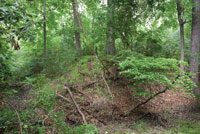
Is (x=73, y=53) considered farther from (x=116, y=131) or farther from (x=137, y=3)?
(x=116, y=131)

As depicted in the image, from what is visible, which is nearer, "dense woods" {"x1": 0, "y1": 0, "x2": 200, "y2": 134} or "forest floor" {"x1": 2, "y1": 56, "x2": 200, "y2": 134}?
"dense woods" {"x1": 0, "y1": 0, "x2": 200, "y2": 134}

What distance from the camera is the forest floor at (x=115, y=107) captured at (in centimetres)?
377

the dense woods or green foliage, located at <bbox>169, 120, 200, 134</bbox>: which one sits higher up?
the dense woods

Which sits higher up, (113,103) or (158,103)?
(113,103)

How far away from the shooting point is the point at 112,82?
19.3 feet

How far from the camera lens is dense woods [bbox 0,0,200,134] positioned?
3.08m

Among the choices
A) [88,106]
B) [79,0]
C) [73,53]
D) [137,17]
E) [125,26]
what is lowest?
[88,106]

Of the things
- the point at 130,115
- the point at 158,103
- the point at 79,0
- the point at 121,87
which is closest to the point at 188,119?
the point at 158,103

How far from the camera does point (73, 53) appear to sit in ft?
22.9

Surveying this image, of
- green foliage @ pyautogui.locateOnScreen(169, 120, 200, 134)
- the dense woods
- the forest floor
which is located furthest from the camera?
the forest floor

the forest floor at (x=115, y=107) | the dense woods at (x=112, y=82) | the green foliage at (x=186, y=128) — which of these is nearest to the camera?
the dense woods at (x=112, y=82)

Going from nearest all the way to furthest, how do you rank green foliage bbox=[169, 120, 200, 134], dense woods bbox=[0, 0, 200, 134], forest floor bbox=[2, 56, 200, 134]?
1. dense woods bbox=[0, 0, 200, 134]
2. green foliage bbox=[169, 120, 200, 134]
3. forest floor bbox=[2, 56, 200, 134]

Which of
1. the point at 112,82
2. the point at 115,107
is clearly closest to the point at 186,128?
the point at 115,107

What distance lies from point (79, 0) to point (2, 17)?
5133 mm
